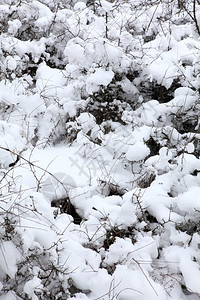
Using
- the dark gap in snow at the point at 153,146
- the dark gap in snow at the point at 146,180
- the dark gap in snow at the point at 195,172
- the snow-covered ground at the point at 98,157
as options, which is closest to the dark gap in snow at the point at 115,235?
the snow-covered ground at the point at 98,157

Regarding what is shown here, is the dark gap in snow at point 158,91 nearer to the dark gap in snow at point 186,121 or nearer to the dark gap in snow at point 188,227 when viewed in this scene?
the dark gap in snow at point 186,121

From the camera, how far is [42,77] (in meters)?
4.39

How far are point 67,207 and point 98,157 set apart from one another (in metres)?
0.76

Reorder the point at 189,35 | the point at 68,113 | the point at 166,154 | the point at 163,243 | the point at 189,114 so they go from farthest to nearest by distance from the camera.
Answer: the point at 189,35, the point at 68,113, the point at 189,114, the point at 166,154, the point at 163,243

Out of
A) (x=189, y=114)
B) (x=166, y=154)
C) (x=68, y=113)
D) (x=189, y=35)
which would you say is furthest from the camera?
(x=189, y=35)

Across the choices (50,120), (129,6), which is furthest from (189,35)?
(50,120)

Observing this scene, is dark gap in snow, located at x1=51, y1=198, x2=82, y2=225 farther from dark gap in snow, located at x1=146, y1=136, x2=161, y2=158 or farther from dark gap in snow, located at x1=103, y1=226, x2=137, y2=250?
dark gap in snow, located at x1=146, y1=136, x2=161, y2=158

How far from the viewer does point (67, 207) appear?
289 cm

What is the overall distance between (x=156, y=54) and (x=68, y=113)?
1438 mm

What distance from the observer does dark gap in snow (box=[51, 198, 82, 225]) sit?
290cm

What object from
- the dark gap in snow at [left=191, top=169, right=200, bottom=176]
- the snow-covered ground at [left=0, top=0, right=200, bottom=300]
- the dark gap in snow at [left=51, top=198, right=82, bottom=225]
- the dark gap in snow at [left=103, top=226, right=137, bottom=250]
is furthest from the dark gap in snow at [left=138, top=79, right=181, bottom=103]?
the dark gap in snow at [left=103, top=226, right=137, bottom=250]

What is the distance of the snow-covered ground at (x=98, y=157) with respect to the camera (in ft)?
7.04

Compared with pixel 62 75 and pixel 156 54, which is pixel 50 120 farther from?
pixel 156 54

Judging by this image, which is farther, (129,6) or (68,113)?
(129,6)
